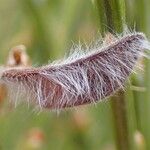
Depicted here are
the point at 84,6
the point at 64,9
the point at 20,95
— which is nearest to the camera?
the point at 20,95

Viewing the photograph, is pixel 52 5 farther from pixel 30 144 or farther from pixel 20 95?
pixel 20 95

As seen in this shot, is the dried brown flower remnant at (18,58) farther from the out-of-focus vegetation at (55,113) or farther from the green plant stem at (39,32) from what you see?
the green plant stem at (39,32)

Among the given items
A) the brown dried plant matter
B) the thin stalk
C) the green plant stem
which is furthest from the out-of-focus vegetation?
the brown dried plant matter

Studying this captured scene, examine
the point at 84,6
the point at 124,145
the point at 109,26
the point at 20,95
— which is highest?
the point at 84,6

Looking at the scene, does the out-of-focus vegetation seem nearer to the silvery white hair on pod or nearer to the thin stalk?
the thin stalk

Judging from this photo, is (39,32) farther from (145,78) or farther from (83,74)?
(83,74)

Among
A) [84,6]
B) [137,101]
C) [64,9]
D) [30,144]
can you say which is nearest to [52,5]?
[64,9]

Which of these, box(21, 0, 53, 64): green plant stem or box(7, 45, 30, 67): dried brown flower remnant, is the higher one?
box(21, 0, 53, 64): green plant stem

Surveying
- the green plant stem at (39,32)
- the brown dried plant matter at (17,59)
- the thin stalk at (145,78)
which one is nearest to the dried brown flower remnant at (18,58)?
the brown dried plant matter at (17,59)

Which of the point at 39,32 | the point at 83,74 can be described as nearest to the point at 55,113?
the point at 39,32
